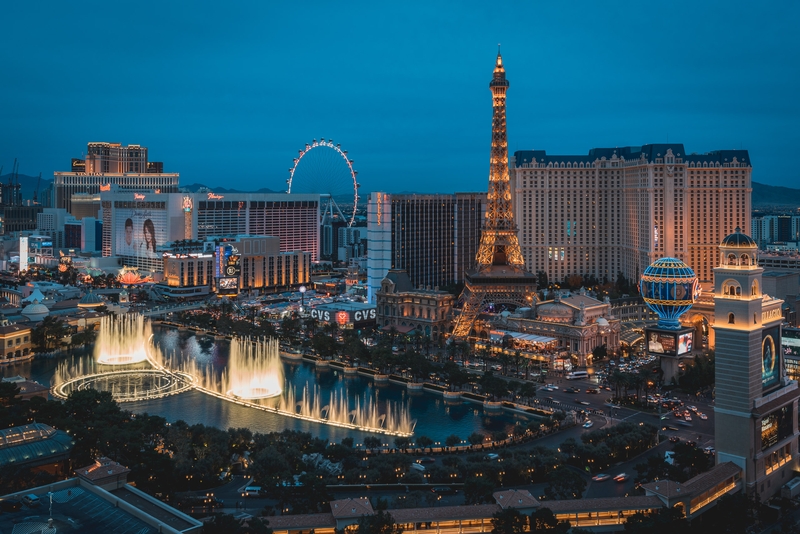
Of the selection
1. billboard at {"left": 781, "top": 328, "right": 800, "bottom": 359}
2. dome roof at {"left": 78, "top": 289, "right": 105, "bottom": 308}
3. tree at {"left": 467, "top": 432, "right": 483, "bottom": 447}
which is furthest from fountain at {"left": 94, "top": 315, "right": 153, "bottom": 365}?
billboard at {"left": 781, "top": 328, "right": 800, "bottom": 359}

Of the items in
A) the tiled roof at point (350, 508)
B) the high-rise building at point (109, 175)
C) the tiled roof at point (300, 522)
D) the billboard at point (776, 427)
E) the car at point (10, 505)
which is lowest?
the tiled roof at point (300, 522)

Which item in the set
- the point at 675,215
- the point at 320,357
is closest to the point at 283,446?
the point at 320,357

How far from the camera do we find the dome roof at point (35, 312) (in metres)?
68.7

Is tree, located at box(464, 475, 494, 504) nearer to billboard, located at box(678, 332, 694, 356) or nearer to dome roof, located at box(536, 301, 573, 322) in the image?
billboard, located at box(678, 332, 694, 356)

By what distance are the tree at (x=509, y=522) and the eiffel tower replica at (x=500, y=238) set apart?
43742 mm

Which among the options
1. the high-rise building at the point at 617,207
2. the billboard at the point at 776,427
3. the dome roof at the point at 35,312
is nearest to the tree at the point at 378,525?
the billboard at the point at 776,427

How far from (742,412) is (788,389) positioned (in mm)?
4033

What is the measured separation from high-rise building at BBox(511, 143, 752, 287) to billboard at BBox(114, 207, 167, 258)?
4632cm

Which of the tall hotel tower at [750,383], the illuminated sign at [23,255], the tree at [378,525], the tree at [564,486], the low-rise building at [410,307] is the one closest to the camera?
the tree at [378,525]

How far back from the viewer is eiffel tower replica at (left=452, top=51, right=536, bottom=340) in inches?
2739

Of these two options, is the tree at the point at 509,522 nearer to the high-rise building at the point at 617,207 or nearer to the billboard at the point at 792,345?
the billboard at the point at 792,345

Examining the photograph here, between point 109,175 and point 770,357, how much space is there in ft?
449

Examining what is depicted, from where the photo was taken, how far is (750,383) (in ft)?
103

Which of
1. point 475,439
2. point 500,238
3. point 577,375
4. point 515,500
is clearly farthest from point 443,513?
point 500,238
